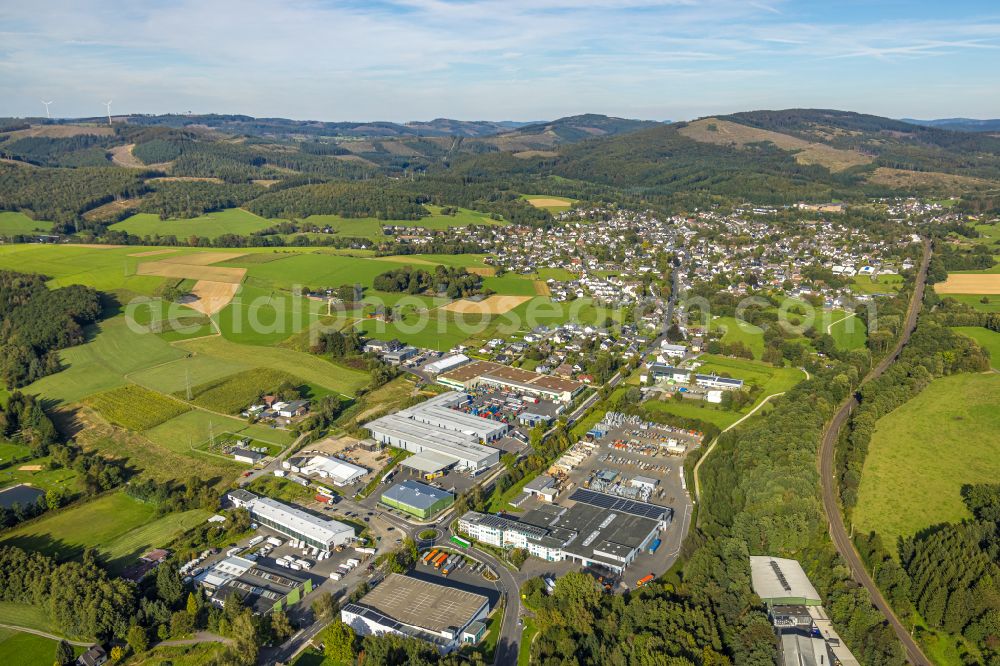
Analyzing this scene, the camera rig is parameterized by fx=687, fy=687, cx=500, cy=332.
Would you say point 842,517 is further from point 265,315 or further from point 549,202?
point 549,202

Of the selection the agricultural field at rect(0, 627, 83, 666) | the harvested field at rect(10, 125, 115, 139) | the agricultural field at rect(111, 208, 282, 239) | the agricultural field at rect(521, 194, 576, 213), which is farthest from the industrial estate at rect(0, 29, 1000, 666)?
the harvested field at rect(10, 125, 115, 139)

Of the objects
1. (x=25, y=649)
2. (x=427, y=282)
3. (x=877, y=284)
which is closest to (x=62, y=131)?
(x=427, y=282)

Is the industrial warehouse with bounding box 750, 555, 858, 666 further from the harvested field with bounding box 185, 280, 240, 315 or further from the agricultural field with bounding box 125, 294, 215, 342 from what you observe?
the harvested field with bounding box 185, 280, 240, 315

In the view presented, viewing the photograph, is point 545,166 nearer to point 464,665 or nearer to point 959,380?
point 959,380

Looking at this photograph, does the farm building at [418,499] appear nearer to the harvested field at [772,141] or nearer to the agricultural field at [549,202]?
the agricultural field at [549,202]

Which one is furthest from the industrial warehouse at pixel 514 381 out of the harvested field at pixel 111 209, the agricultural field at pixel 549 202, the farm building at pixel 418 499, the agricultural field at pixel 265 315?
the harvested field at pixel 111 209

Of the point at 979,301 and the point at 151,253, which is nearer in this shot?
the point at 979,301
